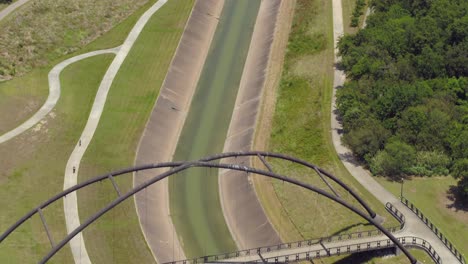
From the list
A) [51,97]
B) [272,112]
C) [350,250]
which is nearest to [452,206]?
[350,250]

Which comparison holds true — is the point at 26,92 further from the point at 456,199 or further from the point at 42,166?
the point at 456,199

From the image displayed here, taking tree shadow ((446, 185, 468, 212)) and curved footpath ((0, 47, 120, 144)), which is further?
curved footpath ((0, 47, 120, 144))

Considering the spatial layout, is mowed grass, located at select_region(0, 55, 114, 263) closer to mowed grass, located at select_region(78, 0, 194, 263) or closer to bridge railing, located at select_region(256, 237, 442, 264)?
mowed grass, located at select_region(78, 0, 194, 263)

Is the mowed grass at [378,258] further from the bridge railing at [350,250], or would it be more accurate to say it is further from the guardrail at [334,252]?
the guardrail at [334,252]

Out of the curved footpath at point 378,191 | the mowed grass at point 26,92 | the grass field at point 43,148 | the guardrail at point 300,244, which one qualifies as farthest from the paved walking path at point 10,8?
the guardrail at point 300,244

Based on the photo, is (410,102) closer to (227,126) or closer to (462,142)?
(462,142)

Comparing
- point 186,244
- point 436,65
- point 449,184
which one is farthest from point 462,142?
point 186,244

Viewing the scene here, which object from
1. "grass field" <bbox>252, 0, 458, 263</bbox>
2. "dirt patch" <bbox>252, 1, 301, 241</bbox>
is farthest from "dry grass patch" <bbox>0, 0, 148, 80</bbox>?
"grass field" <bbox>252, 0, 458, 263</bbox>
